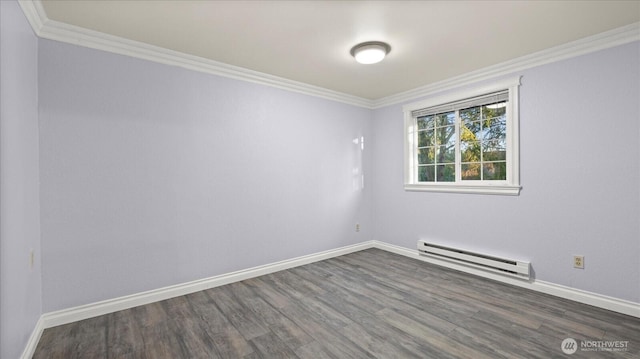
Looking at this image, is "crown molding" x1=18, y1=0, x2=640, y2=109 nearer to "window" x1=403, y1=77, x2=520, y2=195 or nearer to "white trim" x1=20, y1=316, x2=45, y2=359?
"window" x1=403, y1=77, x2=520, y2=195

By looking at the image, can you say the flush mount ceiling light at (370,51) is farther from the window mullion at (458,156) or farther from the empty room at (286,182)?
the window mullion at (458,156)

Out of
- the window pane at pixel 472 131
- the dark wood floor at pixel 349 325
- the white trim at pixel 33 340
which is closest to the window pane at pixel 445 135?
the window pane at pixel 472 131

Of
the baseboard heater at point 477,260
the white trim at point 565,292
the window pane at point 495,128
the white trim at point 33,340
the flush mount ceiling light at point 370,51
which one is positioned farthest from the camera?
the window pane at point 495,128

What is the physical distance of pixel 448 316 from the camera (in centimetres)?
236

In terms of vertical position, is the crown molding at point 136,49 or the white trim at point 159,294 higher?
the crown molding at point 136,49

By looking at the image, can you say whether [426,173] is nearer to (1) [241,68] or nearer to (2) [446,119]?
(2) [446,119]

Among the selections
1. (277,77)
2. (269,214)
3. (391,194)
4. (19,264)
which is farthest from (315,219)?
(19,264)

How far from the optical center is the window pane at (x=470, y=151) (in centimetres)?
348

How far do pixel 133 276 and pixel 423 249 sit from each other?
132 inches

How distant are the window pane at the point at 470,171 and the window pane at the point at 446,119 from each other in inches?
Result: 23.7

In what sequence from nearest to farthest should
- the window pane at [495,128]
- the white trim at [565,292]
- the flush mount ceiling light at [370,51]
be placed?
the white trim at [565,292] → the flush mount ceiling light at [370,51] → the window pane at [495,128]

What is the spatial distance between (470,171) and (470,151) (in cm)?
25

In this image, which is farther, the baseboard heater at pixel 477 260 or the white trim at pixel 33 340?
the baseboard heater at pixel 477 260

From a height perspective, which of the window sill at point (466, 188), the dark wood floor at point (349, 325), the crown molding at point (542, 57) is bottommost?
the dark wood floor at point (349, 325)
